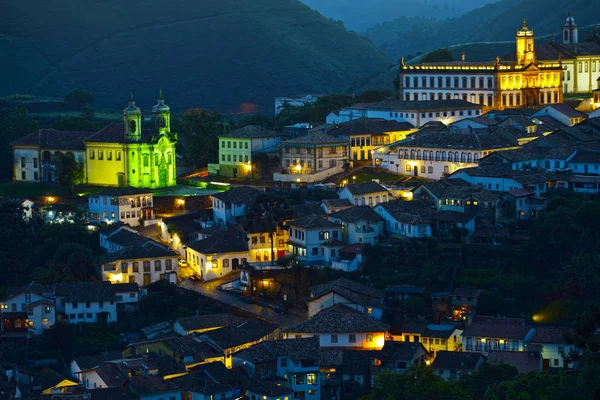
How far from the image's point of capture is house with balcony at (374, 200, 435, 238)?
54.8 metres

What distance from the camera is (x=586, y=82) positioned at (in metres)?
80.1

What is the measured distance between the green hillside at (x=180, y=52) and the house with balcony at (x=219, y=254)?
6084 centimetres

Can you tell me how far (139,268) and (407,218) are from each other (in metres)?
10.7

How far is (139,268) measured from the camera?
56.4 metres

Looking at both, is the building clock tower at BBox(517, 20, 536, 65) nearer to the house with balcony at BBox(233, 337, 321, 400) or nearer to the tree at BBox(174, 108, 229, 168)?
the tree at BBox(174, 108, 229, 168)

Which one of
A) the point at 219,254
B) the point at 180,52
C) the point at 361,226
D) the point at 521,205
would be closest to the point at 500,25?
the point at 180,52

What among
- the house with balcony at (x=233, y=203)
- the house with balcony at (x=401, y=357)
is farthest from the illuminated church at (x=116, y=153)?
the house with balcony at (x=401, y=357)

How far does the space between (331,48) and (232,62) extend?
1573 cm

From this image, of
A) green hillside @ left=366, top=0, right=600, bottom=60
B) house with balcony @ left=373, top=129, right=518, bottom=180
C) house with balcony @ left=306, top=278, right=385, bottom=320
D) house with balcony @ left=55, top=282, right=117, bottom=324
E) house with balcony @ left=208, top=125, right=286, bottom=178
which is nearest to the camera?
house with balcony @ left=306, top=278, right=385, bottom=320

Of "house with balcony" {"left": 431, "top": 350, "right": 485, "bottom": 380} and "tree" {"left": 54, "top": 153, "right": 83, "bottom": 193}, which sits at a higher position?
"tree" {"left": 54, "top": 153, "right": 83, "bottom": 193}

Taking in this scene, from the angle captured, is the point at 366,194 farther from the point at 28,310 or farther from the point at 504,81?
the point at 504,81

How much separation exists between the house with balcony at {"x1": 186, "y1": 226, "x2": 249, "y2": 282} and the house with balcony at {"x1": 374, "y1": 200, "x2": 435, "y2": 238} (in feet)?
18.5

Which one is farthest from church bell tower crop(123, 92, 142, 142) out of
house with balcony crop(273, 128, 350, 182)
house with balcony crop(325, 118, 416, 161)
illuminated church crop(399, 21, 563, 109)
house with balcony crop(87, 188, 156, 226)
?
illuminated church crop(399, 21, 563, 109)

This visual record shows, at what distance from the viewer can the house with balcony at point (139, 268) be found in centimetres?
5631
